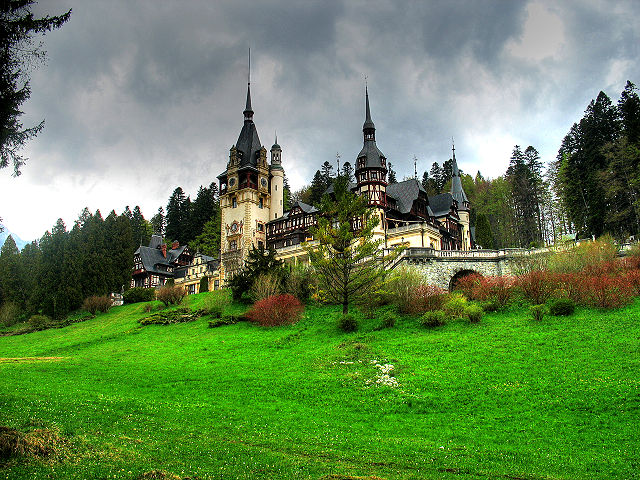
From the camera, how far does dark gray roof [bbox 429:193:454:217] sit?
210 ft

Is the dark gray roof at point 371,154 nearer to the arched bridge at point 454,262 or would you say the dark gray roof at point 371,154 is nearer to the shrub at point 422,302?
the arched bridge at point 454,262

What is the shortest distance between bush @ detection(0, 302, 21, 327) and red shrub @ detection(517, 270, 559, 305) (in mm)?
50340

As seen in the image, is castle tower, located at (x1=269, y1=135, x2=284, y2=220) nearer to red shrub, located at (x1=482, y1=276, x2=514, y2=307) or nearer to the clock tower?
the clock tower

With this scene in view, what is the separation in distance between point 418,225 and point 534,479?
143 ft

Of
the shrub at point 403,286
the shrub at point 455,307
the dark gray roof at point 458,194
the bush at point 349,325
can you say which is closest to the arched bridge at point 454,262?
the shrub at point 403,286

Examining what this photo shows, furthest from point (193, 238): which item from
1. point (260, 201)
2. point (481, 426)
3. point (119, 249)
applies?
point (481, 426)

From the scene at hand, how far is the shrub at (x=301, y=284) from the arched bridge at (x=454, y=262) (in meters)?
6.77

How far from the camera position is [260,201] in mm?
70625

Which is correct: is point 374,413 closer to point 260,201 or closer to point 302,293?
point 302,293

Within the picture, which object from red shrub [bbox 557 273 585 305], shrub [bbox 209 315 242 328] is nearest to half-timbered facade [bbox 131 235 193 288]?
shrub [bbox 209 315 242 328]

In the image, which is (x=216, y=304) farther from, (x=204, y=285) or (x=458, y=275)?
(x=458, y=275)

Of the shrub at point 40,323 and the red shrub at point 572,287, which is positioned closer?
the red shrub at point 572,287

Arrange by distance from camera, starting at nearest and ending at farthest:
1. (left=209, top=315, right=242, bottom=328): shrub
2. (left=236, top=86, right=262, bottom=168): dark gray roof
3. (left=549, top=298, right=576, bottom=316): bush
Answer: (left=549, top=298, right=576, bottom=316): bush < (left=209, top=315, right=242, bottom=328): shrub < (left=236, top=86, right=262, bottom=168): dark gray roof

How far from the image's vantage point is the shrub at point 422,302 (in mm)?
33250
